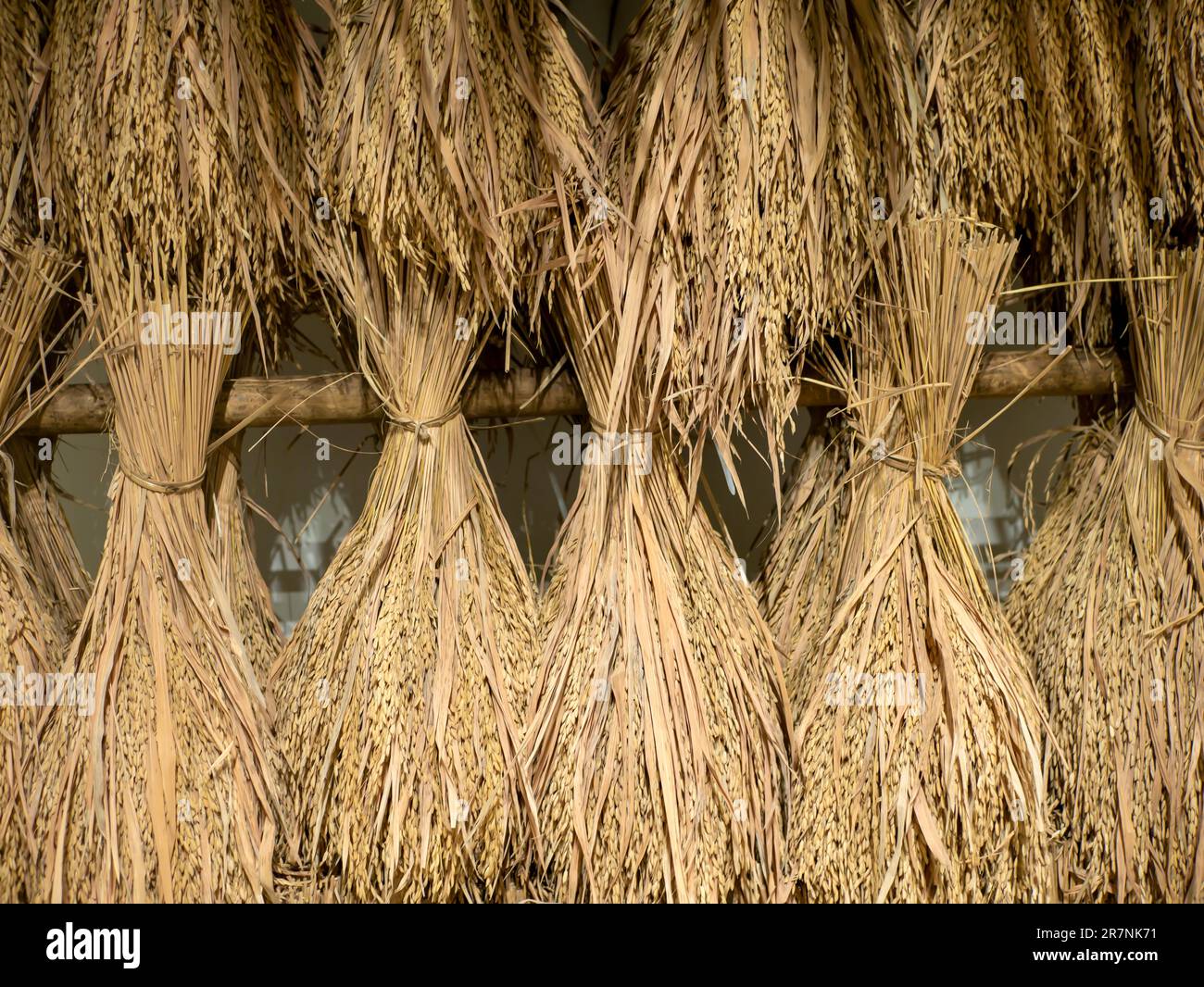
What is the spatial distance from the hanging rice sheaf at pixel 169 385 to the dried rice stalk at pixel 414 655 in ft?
0.25

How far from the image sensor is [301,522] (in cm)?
133

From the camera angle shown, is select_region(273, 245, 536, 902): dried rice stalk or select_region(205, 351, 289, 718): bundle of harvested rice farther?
select_region(205, 351, 289, 718): bundle of harvested rice

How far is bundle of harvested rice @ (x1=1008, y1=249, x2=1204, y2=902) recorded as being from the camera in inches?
42.1

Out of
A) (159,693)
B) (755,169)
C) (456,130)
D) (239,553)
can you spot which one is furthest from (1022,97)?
(159,693)

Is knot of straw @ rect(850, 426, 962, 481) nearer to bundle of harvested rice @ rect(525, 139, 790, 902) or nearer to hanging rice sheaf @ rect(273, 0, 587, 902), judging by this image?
bundle of harvested rice @ rect(525, 139, 790, 902)

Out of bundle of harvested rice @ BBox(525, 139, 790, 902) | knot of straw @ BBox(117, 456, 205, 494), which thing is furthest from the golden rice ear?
knot of straw @ BBox(117, 456, 205, 494)

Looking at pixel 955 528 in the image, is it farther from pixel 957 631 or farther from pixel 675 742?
pixel 675 742

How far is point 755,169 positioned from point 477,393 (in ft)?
1.22

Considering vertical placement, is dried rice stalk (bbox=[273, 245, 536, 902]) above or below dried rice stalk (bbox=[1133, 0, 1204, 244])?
below

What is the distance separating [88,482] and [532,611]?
0.62 m

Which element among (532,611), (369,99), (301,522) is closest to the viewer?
(369,99)

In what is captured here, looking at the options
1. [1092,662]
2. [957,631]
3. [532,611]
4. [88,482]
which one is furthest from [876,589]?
[88,482]

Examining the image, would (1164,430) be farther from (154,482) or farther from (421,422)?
(154,482)

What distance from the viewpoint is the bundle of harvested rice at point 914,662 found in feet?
3.41
